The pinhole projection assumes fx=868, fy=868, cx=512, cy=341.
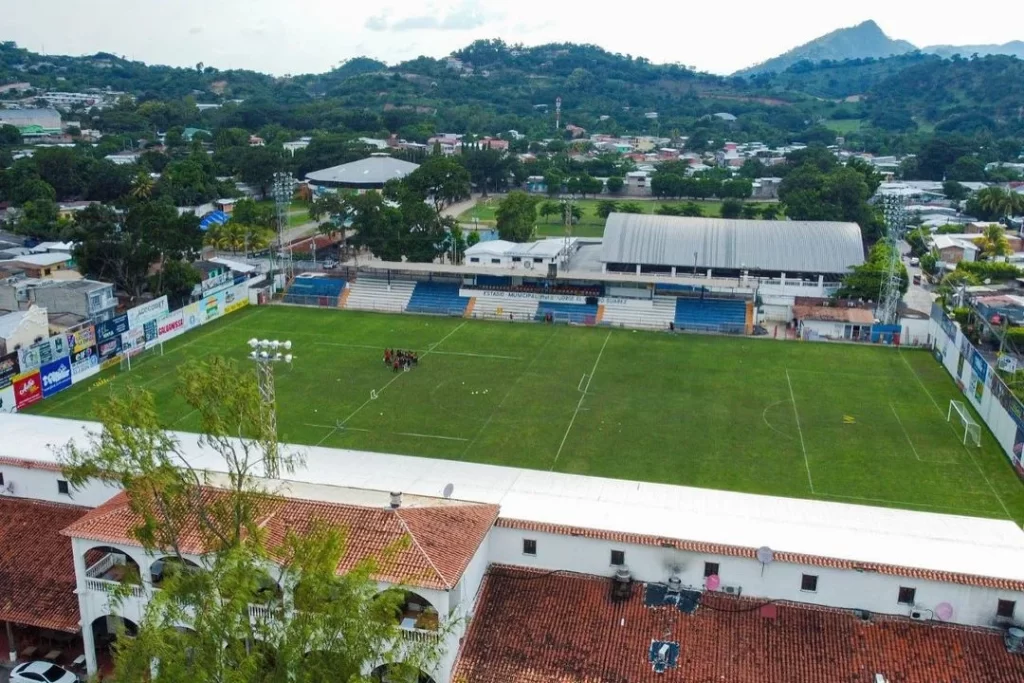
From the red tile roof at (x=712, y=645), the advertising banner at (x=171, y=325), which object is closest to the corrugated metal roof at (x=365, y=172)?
the advertising banner at (x=171, y=325)

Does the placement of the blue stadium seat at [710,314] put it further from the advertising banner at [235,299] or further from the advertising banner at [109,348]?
the advertising banner at [109,348]

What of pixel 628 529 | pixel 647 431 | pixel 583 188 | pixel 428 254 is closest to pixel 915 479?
pixel 647 431

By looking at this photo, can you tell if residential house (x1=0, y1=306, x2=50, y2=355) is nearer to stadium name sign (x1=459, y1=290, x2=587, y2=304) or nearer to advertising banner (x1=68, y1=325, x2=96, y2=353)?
advertising banner (x1=68, y1=325, x2=96, y2=353)

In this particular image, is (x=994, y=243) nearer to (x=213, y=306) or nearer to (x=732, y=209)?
(x=732, y=209)

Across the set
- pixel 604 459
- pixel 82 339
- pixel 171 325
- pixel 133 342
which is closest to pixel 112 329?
pixel 133 342

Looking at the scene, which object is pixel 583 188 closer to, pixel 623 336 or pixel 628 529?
pixel 623 336

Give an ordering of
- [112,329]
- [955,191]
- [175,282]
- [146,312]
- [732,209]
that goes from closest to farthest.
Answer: [112,329] < [146,312] < [175,282] < [732,209] < [955,191]

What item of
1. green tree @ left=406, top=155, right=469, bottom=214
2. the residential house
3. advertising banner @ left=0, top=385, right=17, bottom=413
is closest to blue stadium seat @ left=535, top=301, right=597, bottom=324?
green tree @ left=406, top=155, right=469, bottom=214
